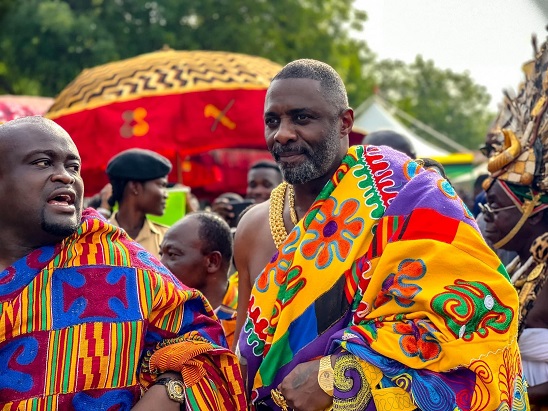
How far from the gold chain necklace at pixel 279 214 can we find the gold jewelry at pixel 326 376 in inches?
26.4

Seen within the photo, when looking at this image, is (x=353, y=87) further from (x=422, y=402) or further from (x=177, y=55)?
(x=422, y=402)

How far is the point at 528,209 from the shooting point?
479 cm

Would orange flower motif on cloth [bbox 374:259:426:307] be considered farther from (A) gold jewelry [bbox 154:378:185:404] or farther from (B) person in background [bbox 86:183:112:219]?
(B) person in background [bbox 86:183:112:219]

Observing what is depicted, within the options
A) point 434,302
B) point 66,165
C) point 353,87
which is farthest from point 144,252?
point 353,87

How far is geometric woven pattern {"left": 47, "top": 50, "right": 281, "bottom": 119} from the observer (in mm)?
9328

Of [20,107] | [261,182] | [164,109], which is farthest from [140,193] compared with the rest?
[20,107]

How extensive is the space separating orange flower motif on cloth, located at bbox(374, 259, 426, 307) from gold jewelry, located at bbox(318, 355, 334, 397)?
289 mm

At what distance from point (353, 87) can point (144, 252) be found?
82.2 feet

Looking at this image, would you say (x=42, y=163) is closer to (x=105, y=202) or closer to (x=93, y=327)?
(x=93, y=327)

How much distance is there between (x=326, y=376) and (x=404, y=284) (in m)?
0.43

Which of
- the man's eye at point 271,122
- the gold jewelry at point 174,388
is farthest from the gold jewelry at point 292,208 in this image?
the gold jewelry at point 174,388

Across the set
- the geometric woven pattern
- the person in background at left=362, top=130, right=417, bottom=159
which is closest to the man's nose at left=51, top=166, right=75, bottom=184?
the person in background at left=362, top=130, right=417, bottom=159

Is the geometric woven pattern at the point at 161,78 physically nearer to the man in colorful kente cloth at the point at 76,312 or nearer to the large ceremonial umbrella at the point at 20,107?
the large ceremonial umbrella at the point at 20,107

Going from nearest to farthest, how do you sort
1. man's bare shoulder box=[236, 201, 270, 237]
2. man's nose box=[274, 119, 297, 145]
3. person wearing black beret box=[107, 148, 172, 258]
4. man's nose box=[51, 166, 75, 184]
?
man's nose box=[51, 166, 75, 184] → man's nose box=[274, 119, 297, 145] → man's bare shoulder box=[236, 201, 270, 237] → person wearing black beret box=[107, 148, 172, 258]
